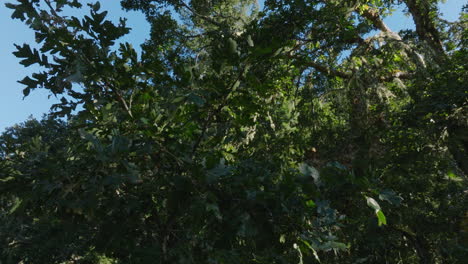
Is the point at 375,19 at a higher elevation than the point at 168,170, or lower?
higher

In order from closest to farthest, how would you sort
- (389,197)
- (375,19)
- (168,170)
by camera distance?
(389,197) < (168,170) < (375,19)

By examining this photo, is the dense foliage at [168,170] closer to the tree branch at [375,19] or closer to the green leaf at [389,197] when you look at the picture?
the green leaf at [389,197]

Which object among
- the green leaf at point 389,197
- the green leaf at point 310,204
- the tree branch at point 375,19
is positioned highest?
the tree branch at point 375,19

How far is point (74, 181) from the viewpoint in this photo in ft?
4.78

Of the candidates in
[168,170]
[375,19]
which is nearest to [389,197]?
[168,170]

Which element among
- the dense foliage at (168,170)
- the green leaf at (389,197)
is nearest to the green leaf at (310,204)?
the dense foliage at (168,170)

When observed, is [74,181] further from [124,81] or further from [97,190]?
[124,81]

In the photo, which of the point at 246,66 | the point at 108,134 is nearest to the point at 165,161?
the point at 108,134

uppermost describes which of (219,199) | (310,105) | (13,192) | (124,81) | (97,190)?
(310,105)

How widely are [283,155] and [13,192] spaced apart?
4.56m

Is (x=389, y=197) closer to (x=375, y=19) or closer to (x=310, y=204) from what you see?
(x=310, y=204)

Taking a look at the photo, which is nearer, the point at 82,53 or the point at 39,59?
the point at 82,53

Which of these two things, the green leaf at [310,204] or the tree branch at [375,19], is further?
the tree branch at [375,19]

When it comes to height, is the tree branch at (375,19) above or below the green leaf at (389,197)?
above
